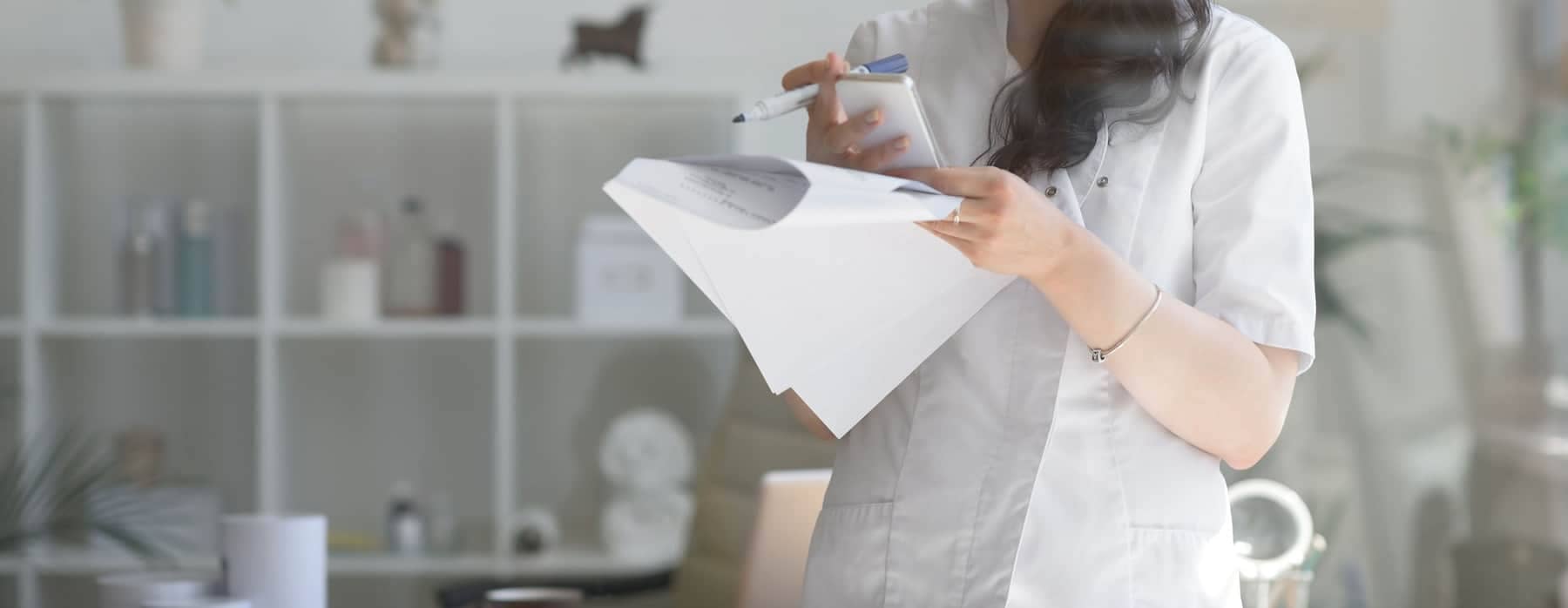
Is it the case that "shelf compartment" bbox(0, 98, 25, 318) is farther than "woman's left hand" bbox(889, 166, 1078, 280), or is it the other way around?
"shelf compartment" bbox(0, 98, 25, 318)

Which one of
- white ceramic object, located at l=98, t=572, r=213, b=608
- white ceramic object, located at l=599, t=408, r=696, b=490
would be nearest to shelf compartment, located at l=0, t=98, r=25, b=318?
white ceramic object, located at l=599, t=408, r=696, b=490

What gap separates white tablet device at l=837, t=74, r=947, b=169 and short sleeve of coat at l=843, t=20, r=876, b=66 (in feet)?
0.57

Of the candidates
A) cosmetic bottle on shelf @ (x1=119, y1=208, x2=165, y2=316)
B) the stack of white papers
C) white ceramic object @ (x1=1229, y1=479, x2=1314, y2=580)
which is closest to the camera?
the stack of white papers

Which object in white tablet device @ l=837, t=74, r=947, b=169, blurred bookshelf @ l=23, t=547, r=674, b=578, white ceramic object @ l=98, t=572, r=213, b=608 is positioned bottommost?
blurred bookshelf @ l=23, t=547, r=674, b=578

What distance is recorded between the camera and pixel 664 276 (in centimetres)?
244

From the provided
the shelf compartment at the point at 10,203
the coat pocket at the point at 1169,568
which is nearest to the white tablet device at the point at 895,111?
the coat pocket at the point at 1169,568

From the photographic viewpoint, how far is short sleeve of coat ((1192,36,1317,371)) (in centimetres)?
71

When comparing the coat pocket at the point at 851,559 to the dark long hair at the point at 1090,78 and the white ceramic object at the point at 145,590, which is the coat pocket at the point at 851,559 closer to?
the dark long hair at the point at 1090,78

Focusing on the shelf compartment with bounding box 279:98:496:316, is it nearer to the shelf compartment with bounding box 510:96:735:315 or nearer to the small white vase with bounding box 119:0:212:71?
the shelf compartment with bounding box 510:96:735:315

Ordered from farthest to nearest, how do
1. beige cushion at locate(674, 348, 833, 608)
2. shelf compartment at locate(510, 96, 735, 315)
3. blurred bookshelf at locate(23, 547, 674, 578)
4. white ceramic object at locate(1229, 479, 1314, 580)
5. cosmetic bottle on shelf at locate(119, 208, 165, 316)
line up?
shelf compartment at locate(510, 96, 735, 315) → cosmetic bottle on shelf at locate(119, 208, 165, 316) → blurred bookshelf at locate(23, 547, 674, 578) → beige cushion at locate(674, 348, 833, 608) → white ceramic object at locate(1229, 479, 1314, 580)

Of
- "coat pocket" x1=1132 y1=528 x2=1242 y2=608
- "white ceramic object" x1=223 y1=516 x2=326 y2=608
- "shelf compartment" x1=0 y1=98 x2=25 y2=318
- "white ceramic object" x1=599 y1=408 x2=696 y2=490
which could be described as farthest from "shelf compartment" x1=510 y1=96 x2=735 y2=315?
"coat pocket" x1=1132 y1=528 x2=1242 y2=608

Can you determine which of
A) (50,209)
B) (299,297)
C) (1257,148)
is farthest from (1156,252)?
(50,209)

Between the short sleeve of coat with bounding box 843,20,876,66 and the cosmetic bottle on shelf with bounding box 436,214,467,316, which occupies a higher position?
the short sleeve of coat with bounding box 843,20,876,66

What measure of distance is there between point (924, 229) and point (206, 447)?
2320 millimetres
